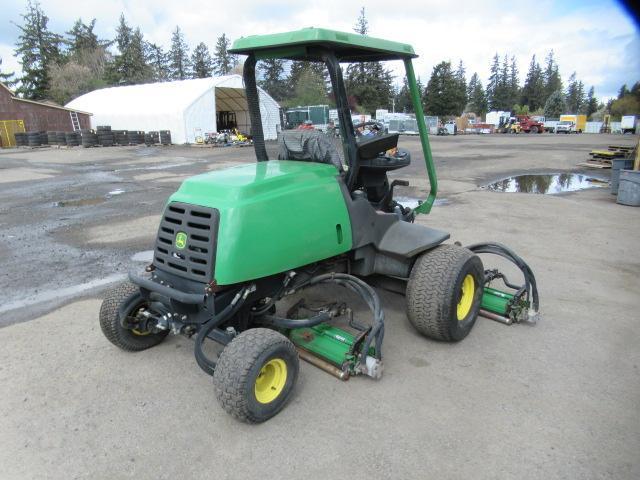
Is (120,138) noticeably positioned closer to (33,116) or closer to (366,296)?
(33,116)

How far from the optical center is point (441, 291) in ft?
12.2

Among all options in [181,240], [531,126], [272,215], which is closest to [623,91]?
[272,215]

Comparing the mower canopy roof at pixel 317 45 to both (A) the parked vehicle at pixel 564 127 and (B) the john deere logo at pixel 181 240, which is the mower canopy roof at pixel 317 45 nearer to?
(B) the john deere logo at pixel 181 240

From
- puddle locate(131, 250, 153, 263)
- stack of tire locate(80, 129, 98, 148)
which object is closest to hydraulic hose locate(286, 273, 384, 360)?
puddle locate(131, 250, 153, 263)

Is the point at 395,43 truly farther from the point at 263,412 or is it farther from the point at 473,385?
the point at 263,412

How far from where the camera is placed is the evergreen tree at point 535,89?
87375mm

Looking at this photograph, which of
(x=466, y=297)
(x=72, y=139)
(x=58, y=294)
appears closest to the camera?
(x=466, y=297)

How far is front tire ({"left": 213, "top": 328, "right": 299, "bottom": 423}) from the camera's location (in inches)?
111

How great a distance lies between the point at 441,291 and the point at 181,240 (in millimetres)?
1964

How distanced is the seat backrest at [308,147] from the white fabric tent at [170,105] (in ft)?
86.1

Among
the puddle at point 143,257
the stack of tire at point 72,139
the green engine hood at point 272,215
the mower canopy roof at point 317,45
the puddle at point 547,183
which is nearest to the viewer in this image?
the green engine hood at point 272,215

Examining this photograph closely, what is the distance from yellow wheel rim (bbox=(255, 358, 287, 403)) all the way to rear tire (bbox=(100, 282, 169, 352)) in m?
1.24

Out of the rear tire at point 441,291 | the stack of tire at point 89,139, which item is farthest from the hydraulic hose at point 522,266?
the stack of tire at point 89,139


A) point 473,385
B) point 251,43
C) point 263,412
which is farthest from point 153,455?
point 251,43
